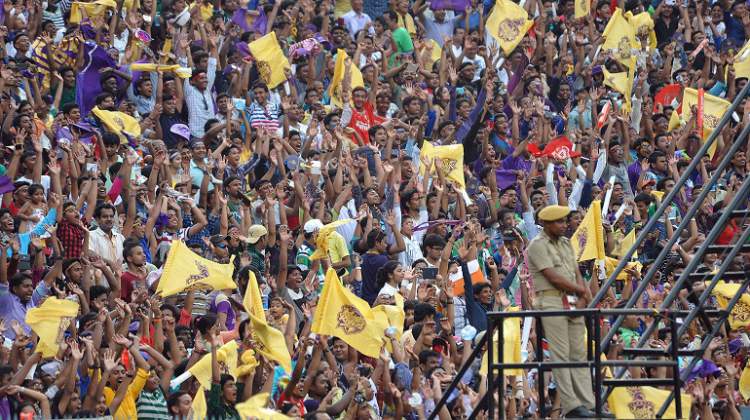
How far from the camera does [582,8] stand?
23797mm

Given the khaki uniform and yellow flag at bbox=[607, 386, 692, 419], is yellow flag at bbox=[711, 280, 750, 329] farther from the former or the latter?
the khaki uniform

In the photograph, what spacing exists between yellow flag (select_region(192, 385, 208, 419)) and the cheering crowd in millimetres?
25

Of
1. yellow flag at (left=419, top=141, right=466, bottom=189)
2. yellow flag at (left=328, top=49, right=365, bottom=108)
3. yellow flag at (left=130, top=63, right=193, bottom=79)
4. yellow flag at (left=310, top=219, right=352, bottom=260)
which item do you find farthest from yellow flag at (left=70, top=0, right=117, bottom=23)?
yellow flag at (left=310, top=219, right=352, bottom=260)

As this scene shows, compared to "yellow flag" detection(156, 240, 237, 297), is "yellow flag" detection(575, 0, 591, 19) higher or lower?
higher

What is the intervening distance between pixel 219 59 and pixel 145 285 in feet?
19.3

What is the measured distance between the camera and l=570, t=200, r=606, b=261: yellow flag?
639 inches

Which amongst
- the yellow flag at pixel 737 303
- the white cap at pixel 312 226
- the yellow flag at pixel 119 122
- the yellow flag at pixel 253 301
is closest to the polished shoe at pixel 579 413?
the yellow flag at pixel 253 301

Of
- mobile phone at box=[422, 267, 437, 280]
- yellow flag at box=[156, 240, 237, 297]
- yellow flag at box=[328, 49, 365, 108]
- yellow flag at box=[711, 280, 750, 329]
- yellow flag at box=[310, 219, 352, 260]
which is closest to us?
yellow flag at box=[156, 240, 237, 297]

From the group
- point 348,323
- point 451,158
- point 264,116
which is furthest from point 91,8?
point 348,323

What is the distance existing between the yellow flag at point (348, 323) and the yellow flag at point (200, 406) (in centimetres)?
116

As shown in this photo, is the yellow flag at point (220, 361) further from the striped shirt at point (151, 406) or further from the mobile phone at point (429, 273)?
the mobile phone at point (429, 273)

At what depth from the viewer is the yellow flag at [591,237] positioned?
1623cm

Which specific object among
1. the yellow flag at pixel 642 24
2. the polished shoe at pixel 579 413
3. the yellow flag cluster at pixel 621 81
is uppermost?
the yellow flag at pixel 642 24

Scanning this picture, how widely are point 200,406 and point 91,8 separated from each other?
776 centimetres
